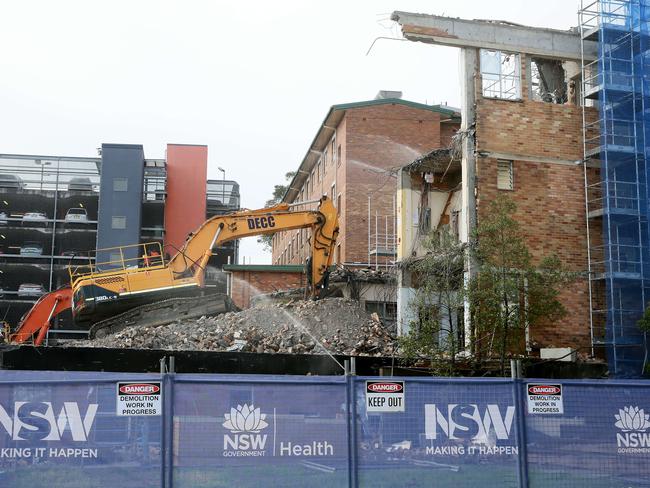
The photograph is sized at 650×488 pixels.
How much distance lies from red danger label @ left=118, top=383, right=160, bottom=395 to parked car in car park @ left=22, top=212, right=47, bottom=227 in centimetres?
4941

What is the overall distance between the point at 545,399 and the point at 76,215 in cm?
4992

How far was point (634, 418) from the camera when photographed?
10000mm

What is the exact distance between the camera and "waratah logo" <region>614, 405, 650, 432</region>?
9914 mm

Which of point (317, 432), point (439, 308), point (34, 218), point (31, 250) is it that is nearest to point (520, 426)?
point (317, 432)

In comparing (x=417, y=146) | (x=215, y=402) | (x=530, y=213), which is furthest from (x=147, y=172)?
(x=215, y=402)

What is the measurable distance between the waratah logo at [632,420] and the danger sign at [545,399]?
0.84 meters

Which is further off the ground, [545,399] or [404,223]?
[404,223]

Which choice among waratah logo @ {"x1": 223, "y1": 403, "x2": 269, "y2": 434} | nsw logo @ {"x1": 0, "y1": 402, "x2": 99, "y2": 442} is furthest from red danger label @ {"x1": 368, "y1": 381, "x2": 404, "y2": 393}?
nsw logo @ {"x1": 0, "y1": 402, "x2": 99, "y2": 442}

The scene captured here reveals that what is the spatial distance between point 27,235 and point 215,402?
5034cm

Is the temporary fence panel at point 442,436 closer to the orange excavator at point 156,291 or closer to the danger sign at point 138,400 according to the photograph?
the danger sign at point 138,400

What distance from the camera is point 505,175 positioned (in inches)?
925

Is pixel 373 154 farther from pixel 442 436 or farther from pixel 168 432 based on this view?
pixel 168 432

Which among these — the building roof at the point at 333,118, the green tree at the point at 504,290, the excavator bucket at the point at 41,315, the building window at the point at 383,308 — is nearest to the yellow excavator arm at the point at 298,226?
the building window at the point at 383,308

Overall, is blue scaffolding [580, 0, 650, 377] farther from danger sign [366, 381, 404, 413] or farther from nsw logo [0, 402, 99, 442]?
nsw logo [0, 402, 99, 442]
